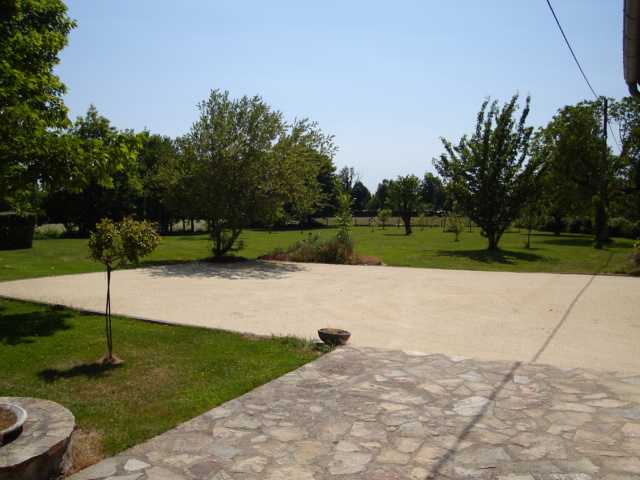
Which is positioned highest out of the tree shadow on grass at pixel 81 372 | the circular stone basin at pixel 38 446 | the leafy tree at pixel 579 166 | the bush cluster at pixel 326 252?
the leafy tree at pixel 579 166

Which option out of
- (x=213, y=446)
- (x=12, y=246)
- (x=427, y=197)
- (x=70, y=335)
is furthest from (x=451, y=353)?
(x=427, y=197)

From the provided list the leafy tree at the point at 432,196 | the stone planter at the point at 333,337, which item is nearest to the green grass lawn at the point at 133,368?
the stone planter at the point at 333,337

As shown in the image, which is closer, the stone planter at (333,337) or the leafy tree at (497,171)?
the stone planter at (333,337)

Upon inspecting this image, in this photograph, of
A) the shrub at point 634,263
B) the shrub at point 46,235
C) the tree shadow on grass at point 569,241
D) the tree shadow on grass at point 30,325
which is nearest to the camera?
the tree shadow on grass at point 30,325

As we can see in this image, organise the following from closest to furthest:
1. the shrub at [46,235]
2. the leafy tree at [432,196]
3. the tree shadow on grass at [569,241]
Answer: the shrub at [46,235] < the tree shadow on grass at [569,241] < the leafy tree at [432,196]

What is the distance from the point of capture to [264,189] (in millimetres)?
16391

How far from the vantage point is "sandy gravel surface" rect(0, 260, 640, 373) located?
6.88m

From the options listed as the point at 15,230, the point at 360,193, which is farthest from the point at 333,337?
the point at 360,193

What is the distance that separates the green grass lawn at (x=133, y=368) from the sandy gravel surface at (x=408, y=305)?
0.92 meters

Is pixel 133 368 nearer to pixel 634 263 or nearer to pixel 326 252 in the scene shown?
pixel 326 252

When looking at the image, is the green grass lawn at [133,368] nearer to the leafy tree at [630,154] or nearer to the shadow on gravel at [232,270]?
the shadow on gravel at [232,270]

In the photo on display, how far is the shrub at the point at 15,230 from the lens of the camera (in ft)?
62.1

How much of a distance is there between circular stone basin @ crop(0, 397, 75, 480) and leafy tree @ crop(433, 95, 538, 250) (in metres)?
21.4

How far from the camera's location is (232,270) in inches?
604
